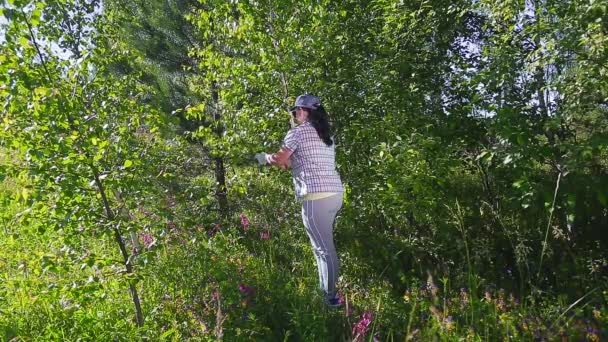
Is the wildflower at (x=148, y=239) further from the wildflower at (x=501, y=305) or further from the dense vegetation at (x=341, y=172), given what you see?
the wildflower at (x=501, y=305)

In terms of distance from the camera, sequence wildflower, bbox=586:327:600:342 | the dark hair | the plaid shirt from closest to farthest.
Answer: wildflower, bbox=586:327:600:342 → the plaid shirt → the dark hair

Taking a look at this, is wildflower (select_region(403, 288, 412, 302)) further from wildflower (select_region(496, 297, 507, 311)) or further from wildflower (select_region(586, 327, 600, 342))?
wildflower (select_region(586, 327, 600, 342))

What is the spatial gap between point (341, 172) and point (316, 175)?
4.28ft

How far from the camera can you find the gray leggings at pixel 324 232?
3432 millimetres

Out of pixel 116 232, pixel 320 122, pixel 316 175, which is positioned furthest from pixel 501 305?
pixel 116 232

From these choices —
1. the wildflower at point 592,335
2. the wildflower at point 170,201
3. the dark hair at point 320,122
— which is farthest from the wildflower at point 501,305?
the wildflower at point 170,201

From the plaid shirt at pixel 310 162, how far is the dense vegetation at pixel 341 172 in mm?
542

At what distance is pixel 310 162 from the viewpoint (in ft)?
11.2

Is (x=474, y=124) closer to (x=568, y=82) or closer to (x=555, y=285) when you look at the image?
(x=568, y=82)

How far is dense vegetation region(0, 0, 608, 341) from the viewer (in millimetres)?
2795

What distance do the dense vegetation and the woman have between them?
1.22ft

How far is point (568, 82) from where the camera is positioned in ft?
11.4

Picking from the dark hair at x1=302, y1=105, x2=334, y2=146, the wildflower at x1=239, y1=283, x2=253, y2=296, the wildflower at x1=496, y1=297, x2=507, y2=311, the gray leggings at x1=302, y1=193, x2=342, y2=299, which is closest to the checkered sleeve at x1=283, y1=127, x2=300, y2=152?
the dark hair at x1=302, y1=105, x2=334, y2=146

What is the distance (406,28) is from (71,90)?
319 centimetres
